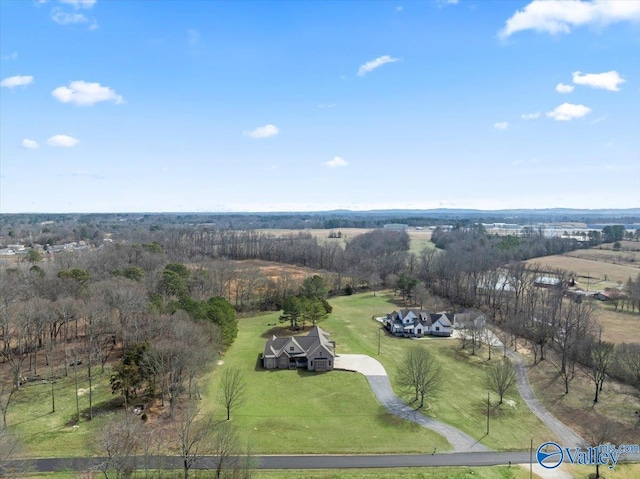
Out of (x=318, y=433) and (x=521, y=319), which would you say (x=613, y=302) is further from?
(x=318, y=433)

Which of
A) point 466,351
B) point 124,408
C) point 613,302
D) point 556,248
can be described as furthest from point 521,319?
point 556,248

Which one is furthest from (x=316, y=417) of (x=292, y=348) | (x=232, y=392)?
(x=292, y=348)

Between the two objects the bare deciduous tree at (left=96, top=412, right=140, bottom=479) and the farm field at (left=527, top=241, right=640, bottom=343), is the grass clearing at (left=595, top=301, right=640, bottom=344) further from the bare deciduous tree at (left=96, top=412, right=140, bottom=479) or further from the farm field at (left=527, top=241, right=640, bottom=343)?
the bare deciduous tree at (left=96, top=412, right=140, bottom=479)

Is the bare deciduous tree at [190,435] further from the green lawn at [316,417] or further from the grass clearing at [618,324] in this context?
the grass clearing at [618,324]

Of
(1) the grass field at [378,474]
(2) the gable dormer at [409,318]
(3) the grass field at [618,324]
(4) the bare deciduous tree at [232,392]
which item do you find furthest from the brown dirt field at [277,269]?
(1) the grass field at [378,474]

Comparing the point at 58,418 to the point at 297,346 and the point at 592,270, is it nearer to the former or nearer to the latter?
the point at 297,346
